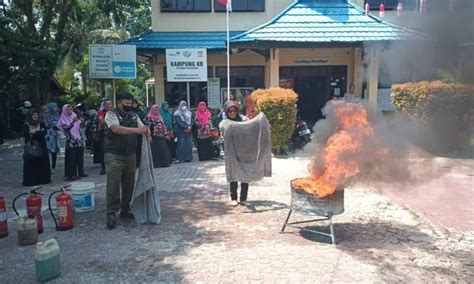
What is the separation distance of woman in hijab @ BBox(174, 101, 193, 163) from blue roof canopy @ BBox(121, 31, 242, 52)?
5.74m

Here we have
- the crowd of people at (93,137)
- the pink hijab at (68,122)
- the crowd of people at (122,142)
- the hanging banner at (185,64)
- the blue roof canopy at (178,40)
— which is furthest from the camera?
the blue roof canopy at (178,40)

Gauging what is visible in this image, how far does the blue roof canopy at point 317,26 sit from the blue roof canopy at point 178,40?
2.06 metres

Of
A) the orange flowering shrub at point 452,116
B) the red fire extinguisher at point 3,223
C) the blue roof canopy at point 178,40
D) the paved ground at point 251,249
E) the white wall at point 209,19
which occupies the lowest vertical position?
the paved ground at point 251,249

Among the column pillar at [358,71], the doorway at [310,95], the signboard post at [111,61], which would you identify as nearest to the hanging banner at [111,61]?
the signboard post at [111,61]

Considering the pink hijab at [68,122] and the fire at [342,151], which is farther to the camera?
the pink hijab at [68,122]

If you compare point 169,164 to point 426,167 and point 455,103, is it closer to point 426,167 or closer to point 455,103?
point 426,167

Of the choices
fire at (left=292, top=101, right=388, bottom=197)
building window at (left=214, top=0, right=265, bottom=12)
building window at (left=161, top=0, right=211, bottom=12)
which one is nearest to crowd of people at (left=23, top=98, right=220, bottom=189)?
fire at (left=292, top=101, right=388, bottom=197)

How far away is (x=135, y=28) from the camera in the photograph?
33875mm

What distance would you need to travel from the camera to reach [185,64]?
12.1 meters

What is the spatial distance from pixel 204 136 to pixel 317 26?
6695 mm

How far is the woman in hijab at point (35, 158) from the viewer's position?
809 centimetres

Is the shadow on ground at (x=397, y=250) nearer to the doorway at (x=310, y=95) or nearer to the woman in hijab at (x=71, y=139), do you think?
the woman in hijab at (x=71, y=139)

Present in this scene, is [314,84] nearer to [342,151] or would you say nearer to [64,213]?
[342,151]

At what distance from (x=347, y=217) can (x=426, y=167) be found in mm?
1325
